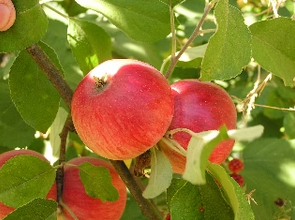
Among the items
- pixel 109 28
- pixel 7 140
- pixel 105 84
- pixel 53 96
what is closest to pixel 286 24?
pixel 105 84

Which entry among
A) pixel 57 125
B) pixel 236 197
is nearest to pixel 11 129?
pixel 57 125

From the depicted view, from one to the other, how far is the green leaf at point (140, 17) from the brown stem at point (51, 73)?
14cm

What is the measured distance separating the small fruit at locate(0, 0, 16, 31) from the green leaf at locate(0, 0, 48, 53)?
0.02 metres

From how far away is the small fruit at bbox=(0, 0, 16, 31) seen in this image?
84 cm

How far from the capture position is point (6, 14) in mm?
849

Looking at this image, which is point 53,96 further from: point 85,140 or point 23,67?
point 85,140

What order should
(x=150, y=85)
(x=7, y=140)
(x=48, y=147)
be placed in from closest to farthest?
(x=150, y=85), (x=7, y=140), (x=48, y=147)

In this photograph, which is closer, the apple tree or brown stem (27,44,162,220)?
the apple tree

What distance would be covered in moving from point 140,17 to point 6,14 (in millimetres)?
255

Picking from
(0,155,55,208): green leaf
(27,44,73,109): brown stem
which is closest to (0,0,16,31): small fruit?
(27,44,73,109): brown stem

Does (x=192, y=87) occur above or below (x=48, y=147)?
above

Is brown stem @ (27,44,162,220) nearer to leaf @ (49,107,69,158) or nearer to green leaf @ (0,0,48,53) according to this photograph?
green leaf @ (0,0,48,53)

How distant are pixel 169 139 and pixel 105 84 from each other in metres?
0.14

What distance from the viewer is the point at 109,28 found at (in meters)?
1.66
